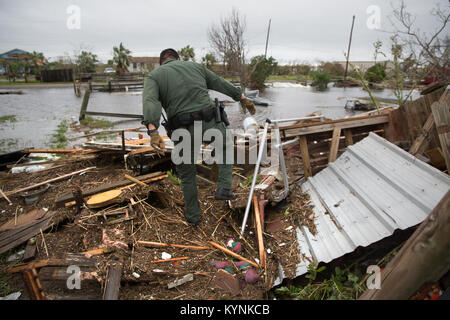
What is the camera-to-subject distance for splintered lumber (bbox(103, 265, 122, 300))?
1.92 metres

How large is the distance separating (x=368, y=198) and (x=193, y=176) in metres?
1.76

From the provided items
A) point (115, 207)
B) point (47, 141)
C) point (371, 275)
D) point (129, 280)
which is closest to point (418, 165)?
point (371, 275)

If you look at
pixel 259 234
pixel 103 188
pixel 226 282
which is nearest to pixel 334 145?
pixel 259 234

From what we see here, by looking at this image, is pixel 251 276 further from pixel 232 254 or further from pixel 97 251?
pixel 97 251

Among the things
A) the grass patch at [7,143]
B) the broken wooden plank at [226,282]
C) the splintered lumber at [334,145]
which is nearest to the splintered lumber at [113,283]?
the broken wooden plank at [226,282]

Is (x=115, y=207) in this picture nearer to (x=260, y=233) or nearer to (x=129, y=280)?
(x=129, y=280)

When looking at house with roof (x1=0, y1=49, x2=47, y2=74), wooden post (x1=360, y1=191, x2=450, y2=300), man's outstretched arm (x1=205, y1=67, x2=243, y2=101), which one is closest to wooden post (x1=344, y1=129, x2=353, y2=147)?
man's outstretched arm (x1=205, y1=67, x2=243, y2=101)

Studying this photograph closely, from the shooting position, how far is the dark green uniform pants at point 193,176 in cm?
281

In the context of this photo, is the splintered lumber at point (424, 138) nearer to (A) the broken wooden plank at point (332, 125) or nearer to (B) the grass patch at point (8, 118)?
(A) the broken wooden plank at point (332, 125)

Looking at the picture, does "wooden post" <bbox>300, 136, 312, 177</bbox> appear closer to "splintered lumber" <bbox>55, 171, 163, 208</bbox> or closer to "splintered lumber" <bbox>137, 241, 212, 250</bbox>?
"splintered lumber" <bbox>137, 241, 212, 250</bbox>

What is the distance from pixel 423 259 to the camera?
1437mm

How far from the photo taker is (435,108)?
257 cm

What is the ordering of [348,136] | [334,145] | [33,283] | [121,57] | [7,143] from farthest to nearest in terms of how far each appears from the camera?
[121,57]
[7,143]
[348,136]
[334,145]
[33,283]

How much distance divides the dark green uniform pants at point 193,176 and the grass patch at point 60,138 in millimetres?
5312
